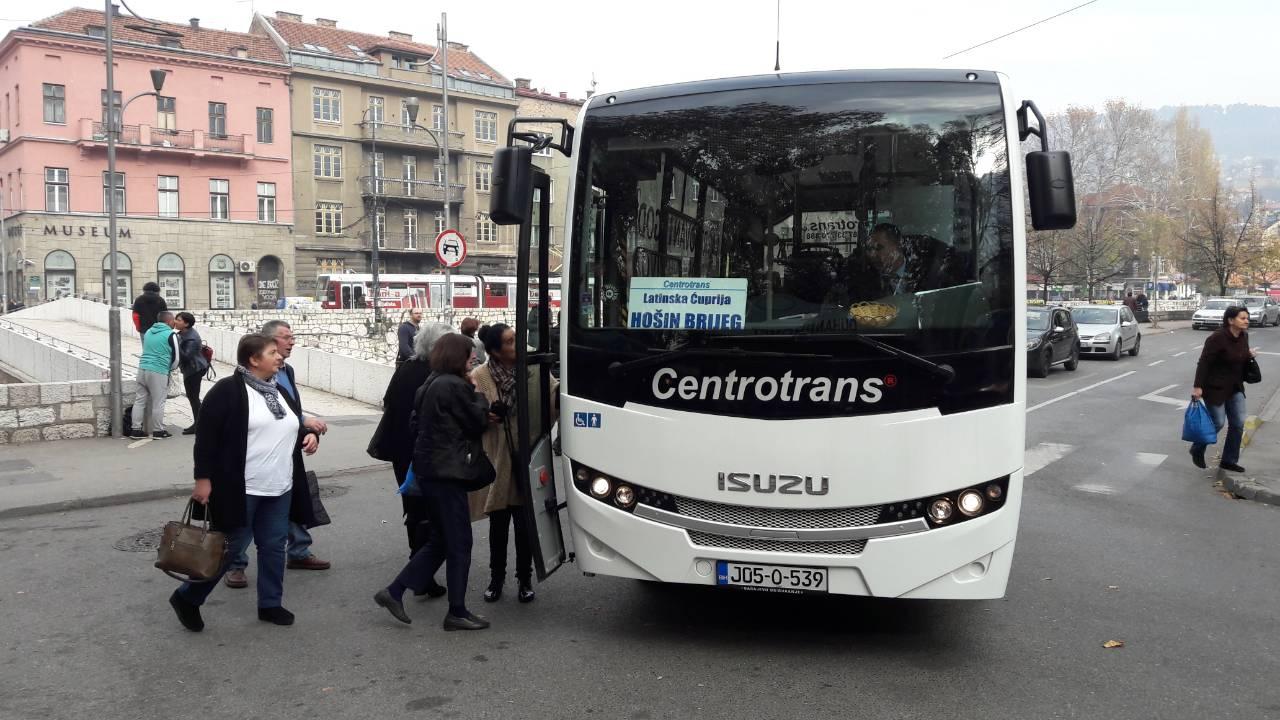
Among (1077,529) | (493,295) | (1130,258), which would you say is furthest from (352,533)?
(1130,258)

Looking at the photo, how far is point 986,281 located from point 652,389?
1.69 m

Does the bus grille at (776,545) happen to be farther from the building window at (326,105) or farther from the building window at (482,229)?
the building window at (482,229)

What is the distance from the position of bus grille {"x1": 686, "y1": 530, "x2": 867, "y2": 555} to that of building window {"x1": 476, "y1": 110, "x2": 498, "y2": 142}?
61259 mm

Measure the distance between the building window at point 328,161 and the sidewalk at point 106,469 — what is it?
161 ft

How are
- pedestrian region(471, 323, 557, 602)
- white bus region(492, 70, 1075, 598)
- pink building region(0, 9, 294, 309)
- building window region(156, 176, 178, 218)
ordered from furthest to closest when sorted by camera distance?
building window region(156, 176, 178, 218) < pink building region(0, 9, 294, 309) < pedestrian region(471, 323, 557, 602) < white bus region(492, 70, 1075, 598)

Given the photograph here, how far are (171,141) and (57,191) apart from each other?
5.95 metres

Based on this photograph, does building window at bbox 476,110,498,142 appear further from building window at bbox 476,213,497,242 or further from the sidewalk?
the sidewalk

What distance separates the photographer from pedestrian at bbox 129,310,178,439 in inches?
491

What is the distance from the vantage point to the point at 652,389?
5160 millimetres

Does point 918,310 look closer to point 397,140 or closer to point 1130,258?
point 397,140

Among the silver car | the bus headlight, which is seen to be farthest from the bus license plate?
the silver car

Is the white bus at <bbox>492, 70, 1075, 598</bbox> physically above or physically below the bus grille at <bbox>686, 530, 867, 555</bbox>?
above

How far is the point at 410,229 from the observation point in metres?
62.8

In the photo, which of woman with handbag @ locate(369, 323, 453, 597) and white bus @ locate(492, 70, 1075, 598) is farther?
woman with handbag @ locate(369, 323, 453, 597)
